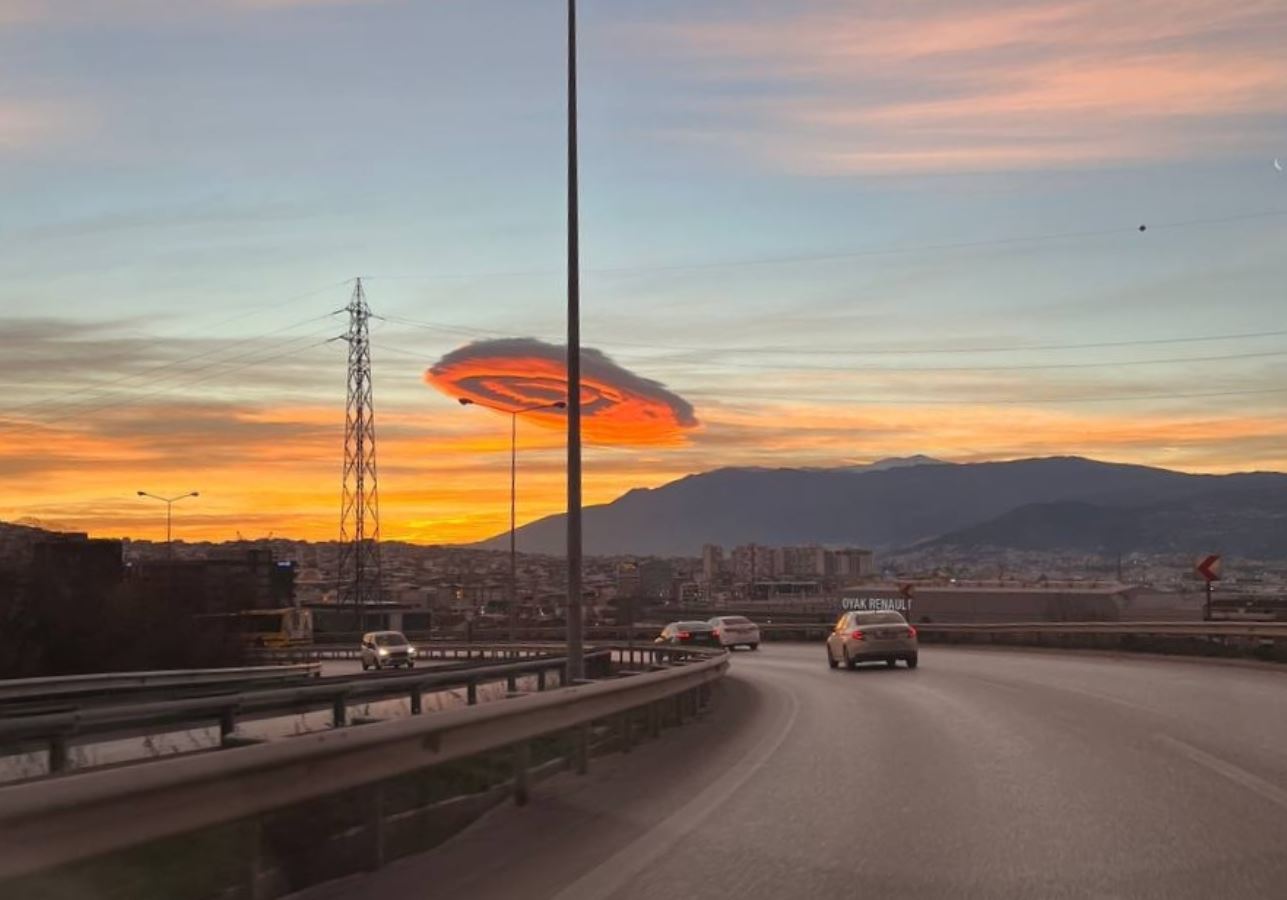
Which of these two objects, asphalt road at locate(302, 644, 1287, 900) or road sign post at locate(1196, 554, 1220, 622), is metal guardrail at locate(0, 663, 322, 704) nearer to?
asphalt road at locate(302, 644, 1287, 900)

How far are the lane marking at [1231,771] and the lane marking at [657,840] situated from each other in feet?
14.7

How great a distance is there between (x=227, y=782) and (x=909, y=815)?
6071 millimetres

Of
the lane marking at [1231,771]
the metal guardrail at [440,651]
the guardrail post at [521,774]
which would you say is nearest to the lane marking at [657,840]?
the guardrail post at [521,774]

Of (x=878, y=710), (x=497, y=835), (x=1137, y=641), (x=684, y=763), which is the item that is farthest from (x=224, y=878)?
(x=1137, y=641)

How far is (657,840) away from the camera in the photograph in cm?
1010

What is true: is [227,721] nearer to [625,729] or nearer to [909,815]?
[625,729]

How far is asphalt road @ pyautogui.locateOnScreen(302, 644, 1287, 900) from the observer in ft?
27.9

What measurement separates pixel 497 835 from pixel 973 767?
5984 mm

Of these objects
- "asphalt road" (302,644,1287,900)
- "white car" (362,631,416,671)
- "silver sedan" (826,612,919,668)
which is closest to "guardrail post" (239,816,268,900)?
"asphalt road" (302,644,1287,900)

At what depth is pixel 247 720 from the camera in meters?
21.4

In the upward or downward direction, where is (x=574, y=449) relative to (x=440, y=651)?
upward

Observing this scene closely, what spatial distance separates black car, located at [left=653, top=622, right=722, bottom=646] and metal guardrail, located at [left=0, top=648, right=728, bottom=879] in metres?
47.7

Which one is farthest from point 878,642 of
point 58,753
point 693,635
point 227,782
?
point 227,782

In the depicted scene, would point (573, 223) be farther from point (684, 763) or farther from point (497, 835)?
point (497, 835)
